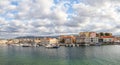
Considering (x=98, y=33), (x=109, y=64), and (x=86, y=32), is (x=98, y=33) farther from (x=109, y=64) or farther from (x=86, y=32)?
(x=109, y=64)

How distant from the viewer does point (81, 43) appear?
161 meters

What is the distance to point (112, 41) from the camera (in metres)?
172

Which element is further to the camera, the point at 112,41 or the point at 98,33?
the point at 98,33

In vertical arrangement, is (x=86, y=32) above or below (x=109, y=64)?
above

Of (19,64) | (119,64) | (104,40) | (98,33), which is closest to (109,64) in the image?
(119,64)

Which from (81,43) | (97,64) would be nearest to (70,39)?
(81,43)

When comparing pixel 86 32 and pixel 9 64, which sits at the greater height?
pixel 86 32

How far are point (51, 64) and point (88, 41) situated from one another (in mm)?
123478

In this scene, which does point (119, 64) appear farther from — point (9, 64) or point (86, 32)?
point (86, 32)

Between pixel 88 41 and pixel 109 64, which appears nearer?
pixel 109 64

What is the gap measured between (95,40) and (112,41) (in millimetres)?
17600

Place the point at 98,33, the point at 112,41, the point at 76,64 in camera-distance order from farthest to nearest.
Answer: the point at 98,33 → the point at 112,41 → the point at 76,64

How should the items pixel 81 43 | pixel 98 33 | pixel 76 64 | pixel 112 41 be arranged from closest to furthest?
pixel 76 64 → pixel 81 43 → pixel 112 41 → pixel 98 33

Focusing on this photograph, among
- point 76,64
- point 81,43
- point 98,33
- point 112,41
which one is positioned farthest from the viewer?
point 98,33
